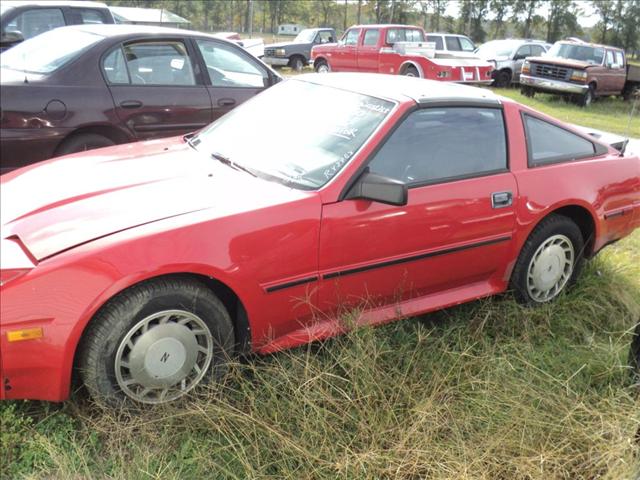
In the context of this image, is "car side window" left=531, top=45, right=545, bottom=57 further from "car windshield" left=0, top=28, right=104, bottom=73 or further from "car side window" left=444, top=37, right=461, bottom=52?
"car windshield" left=0, top=28, right=104, bottom=73

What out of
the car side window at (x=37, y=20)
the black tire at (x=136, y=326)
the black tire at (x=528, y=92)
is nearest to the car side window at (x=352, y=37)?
the black tire at (x=528, y=92)

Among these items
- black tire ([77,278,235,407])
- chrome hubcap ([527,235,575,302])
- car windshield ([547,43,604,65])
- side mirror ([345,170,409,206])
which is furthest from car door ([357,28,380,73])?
black tire ([77,278,235,407])

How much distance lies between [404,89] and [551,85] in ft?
45.8

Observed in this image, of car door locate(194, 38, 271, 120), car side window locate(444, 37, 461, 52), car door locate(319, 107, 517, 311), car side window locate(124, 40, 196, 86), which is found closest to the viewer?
car door locate(319, 107, 517, 311)

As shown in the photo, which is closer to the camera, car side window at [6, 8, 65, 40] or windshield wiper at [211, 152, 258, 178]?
windshield wiper at [211, 152, 258, 178]

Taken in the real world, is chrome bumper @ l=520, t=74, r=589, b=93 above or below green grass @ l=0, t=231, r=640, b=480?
above

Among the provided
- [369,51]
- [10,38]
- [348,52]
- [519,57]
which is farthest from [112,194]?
[519,57]

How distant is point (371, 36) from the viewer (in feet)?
54.5

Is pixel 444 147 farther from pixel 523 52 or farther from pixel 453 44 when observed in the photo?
pixel 523 52

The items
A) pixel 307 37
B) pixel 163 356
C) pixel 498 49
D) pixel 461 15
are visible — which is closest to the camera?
pixel 163 356

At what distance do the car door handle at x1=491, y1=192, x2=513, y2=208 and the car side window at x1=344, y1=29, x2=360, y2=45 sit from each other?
47.1 feet

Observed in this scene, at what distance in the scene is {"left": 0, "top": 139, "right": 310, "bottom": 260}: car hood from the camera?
2.58 m

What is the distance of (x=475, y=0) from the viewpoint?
5231 centimetres

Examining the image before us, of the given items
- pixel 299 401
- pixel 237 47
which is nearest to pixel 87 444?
pixel 299 401
